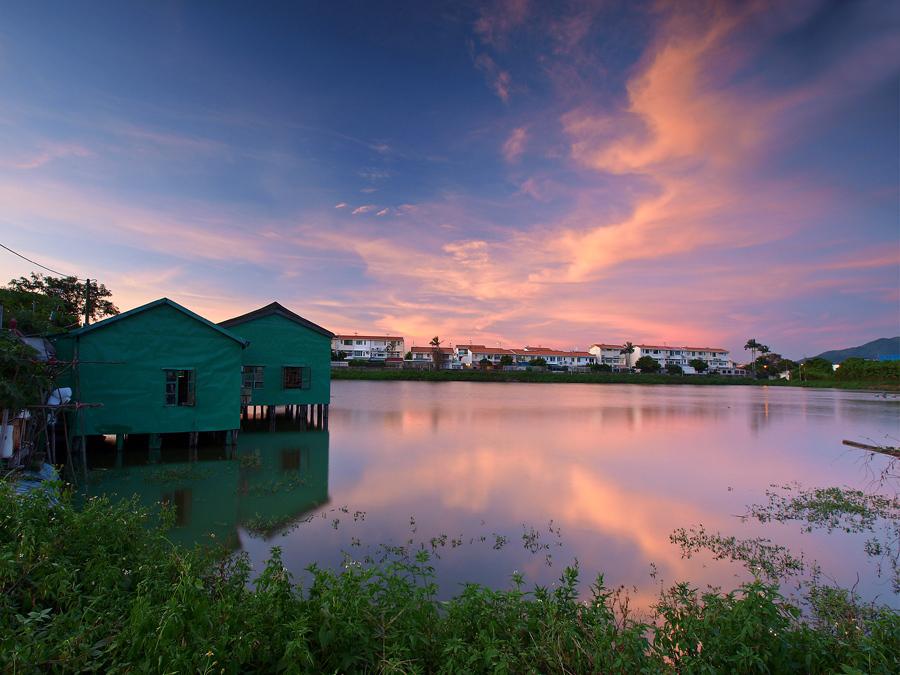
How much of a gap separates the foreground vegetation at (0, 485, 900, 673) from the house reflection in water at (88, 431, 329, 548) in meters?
3.41

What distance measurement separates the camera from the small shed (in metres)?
22.8

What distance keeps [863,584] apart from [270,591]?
943 centimetres

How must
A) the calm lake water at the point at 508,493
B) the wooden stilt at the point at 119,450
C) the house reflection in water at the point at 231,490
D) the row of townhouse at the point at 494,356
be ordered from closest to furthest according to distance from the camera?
the calm lake water at the point at 508,493
the house reflection in water at the point at 231,490
the wooden stilt at the point at 119,450
the row of townhouse at the point at 494,356

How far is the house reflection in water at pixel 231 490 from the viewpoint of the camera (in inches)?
381

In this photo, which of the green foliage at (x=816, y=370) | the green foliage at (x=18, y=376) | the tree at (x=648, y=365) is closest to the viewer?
the green foliage at (x=18, y=376)

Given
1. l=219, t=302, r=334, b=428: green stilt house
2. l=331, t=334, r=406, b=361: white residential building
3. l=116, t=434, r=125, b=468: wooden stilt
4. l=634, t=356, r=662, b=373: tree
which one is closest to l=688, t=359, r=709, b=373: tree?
l=634, t=356, r=662, b=373: tree

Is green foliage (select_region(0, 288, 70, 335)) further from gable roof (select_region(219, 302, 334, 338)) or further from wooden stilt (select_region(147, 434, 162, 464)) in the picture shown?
wooden stilt (select_region(147, 434, 162, 464))

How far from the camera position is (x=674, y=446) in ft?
69.6

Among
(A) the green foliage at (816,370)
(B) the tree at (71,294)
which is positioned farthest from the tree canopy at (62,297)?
(A) the green foliage at (816,370)

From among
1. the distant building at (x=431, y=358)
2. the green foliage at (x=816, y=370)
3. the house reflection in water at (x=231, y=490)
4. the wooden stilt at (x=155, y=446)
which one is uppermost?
the distant building at (x=431, y=358)

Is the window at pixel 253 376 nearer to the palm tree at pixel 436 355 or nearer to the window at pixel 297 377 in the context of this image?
the window at pixel 297 377

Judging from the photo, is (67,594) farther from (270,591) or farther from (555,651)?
(555,651)

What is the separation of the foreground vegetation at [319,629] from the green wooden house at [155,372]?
39.1 feet

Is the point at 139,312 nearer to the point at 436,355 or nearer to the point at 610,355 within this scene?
the point at 436,355
